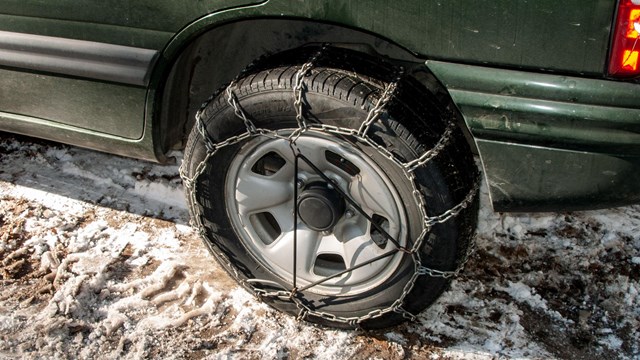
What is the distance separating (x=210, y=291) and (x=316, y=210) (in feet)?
2.14

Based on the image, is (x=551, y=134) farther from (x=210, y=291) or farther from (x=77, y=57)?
(x=77, y=57)

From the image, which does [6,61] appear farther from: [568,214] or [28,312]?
[568,214]

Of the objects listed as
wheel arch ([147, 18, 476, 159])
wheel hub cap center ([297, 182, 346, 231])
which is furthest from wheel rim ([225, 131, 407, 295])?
wheel arch ([147, 18, 476, 159])

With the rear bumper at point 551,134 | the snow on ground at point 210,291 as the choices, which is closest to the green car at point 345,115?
the rear bumper at point 551,134

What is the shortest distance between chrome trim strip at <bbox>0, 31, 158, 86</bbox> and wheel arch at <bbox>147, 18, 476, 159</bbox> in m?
0.08

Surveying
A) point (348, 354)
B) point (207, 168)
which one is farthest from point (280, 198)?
point (348, 354)

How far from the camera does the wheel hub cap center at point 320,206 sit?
2451mm

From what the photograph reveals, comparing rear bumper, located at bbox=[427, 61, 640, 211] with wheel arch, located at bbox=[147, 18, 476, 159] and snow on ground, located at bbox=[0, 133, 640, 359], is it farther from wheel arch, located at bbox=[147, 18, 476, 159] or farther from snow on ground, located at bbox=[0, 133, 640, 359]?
snow on ground, located at bbox=[0, 133, 640, 359]

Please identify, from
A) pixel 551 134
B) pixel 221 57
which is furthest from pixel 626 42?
pixel 221 57

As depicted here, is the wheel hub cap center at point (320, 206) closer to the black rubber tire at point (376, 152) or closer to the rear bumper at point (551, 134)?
the black rubber tire at point (376, 152)

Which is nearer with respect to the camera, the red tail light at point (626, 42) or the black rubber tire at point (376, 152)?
the red tail light at point (626, 42)

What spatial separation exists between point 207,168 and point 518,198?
1.07m

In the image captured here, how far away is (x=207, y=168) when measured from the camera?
2.51m

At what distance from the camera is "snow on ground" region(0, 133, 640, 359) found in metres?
2.59
